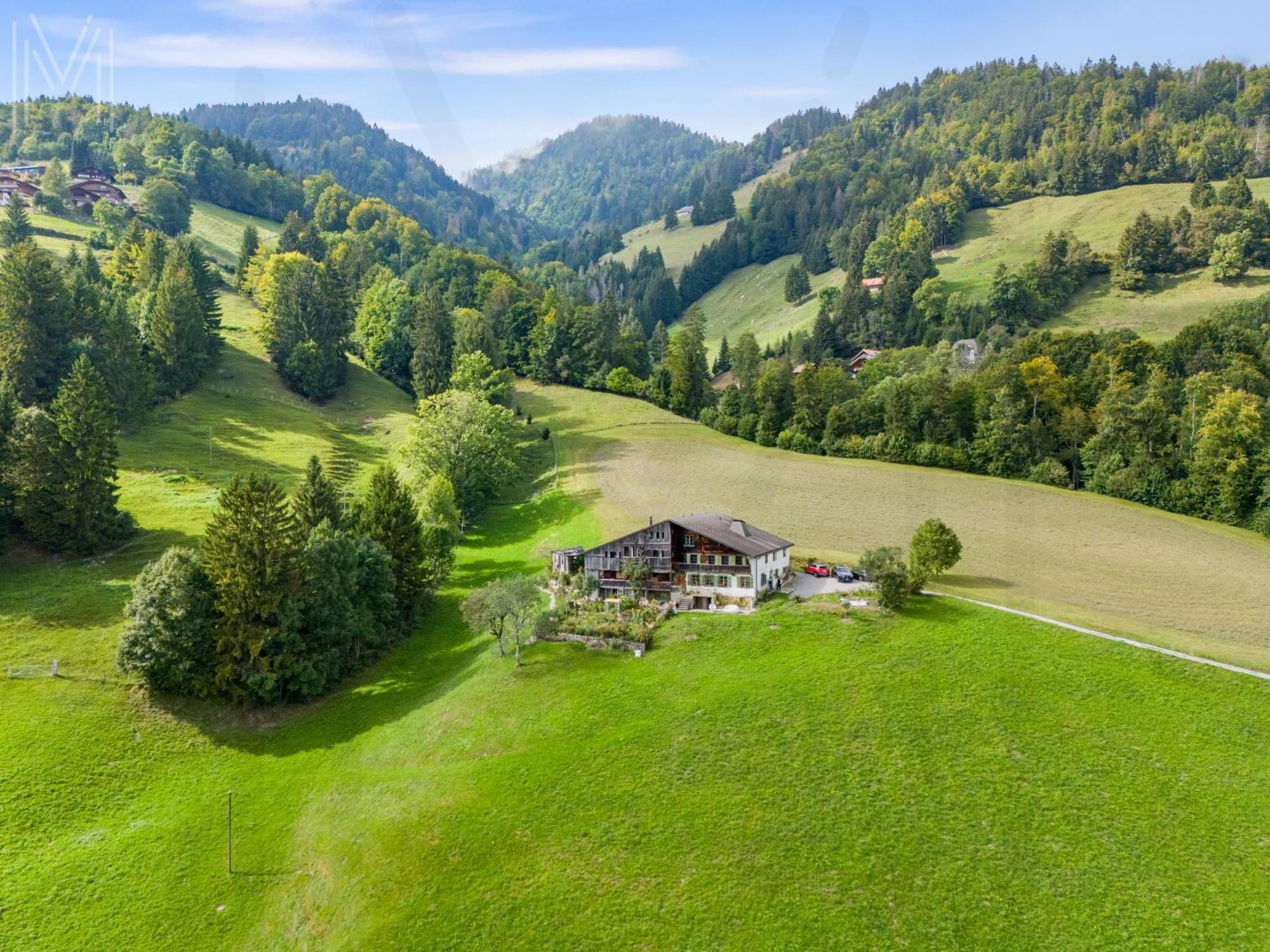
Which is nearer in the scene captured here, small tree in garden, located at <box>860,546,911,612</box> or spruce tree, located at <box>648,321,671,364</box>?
small tree in garden, located at <box>860,546,911,612</box>

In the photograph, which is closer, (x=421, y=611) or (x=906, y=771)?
(x=906, y=771)

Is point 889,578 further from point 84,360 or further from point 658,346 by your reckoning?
point 658,346

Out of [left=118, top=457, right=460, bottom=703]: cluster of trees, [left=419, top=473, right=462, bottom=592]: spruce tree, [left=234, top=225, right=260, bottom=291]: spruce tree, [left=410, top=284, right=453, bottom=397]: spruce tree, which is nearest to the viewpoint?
[left=118, top=457, right=460, bottom=703]: cluster of trees

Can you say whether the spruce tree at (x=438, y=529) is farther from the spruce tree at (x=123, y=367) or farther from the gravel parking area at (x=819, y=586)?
the spruce tree at (x=123, y=367)

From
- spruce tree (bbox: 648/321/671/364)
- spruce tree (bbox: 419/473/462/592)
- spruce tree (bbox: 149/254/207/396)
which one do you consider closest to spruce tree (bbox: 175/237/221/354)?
spruce tree (bbox: 149/254/207/396)

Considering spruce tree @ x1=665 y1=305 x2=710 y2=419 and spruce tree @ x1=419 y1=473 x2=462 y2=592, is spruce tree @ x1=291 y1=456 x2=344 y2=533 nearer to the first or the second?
spruce tree @ x1=419 y1=473 x2=462 y2=592

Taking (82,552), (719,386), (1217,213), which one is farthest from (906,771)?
(1217,213)

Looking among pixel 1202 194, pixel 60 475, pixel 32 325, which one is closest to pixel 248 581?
pixel 60 475

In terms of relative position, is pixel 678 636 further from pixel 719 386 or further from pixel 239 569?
pixel 719 386
